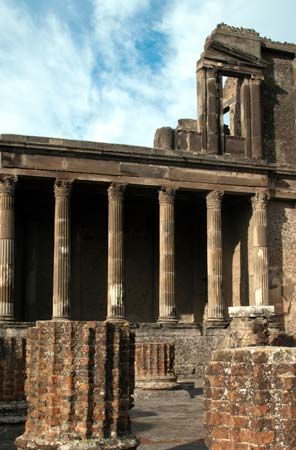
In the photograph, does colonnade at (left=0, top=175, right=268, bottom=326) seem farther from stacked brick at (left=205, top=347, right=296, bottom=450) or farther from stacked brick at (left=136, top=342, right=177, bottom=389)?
stacked brick at (left=205, top=347, right=296, bottom=450)

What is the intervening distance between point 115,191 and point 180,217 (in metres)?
6.07

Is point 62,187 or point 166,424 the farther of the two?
point 62,187

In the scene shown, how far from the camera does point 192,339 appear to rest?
81.3 ft

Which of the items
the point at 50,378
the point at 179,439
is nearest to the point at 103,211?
the point at 179,439

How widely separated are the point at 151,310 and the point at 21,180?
7.99m

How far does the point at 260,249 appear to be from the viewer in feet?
87.4

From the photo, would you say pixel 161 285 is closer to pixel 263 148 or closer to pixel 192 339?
pixel 192 339

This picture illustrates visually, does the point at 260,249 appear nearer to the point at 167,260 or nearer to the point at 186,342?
the point at 167,260

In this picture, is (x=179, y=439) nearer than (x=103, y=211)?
Yes

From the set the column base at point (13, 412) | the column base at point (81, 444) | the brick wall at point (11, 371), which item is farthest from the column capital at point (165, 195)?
the column base at point (81, 444)

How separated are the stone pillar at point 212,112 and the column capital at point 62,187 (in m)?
5.87

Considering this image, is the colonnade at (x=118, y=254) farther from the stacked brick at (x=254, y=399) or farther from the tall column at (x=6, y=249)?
the stacked brick at (x=254, y=399)

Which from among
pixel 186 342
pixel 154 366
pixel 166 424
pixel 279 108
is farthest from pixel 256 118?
pixel 166 424

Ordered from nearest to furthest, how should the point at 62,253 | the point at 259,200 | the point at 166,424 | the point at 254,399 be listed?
the point at 254,399, the point at 166,424, the point at 62,253, the point at 259,200
